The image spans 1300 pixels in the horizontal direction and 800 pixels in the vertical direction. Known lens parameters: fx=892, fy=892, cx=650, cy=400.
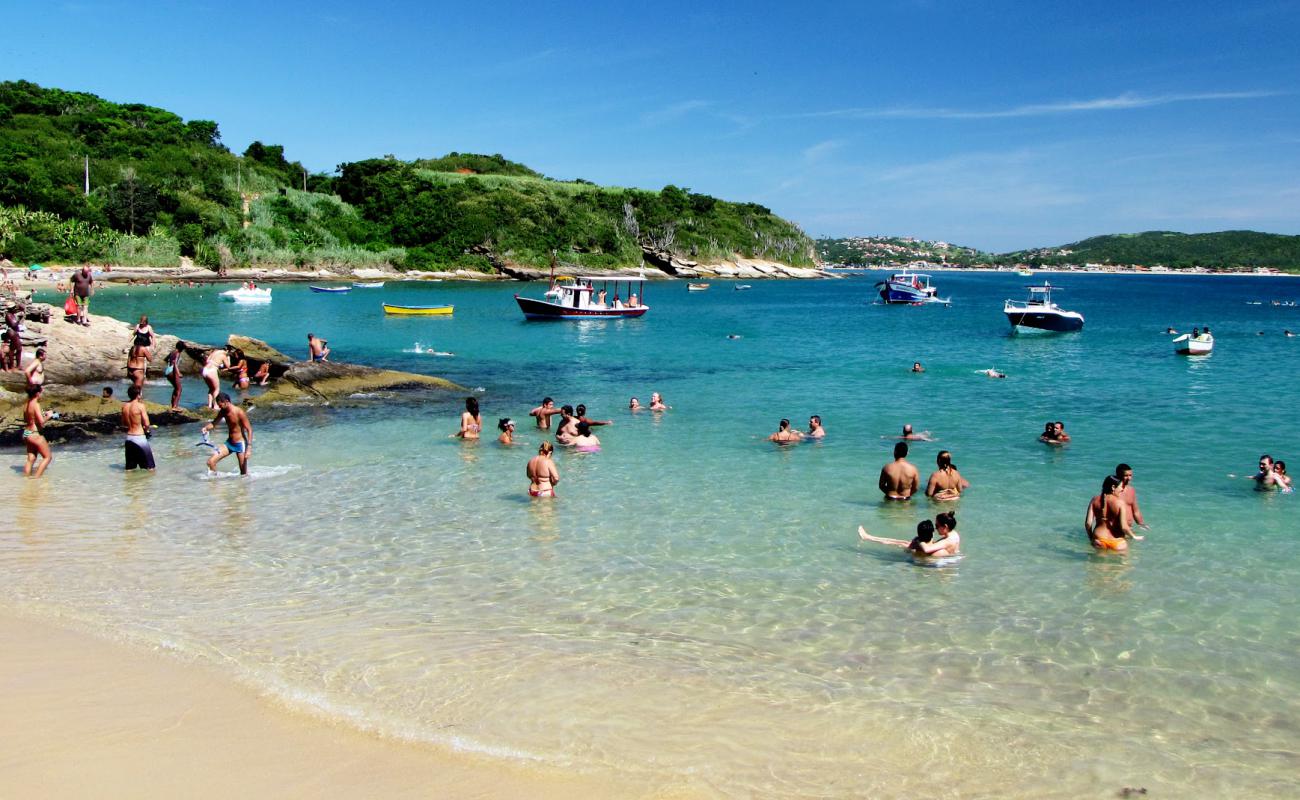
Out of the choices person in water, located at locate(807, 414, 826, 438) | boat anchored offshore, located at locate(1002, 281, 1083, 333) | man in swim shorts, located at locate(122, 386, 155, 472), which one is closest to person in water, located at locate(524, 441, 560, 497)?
man in swim shorts, located at locate(122, 386, 155, 472)

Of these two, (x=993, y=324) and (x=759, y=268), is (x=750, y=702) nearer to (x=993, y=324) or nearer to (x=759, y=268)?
(x=993, y=324)

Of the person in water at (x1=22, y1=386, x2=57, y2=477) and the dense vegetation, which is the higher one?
the dense vegetation

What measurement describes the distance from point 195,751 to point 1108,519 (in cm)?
1073

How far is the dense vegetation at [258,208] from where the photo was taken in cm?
7994

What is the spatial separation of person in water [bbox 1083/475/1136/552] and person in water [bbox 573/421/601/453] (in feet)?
30.3

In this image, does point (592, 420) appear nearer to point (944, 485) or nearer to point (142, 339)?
point (944, 485)

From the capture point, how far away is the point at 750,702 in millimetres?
7324

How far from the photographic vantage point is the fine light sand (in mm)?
5676

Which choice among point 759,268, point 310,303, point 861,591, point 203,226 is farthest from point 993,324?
point 759,268

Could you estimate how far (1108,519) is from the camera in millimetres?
11695

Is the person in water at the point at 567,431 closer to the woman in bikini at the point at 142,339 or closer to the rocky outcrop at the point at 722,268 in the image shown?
the woman in bikini at the point at 142,339

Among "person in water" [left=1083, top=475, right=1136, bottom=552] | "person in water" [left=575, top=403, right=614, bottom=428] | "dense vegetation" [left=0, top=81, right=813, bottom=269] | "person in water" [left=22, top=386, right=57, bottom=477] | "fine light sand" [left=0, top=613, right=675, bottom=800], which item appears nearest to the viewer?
"fine light sand" [left=0, top=613, right=675, bottom=800]

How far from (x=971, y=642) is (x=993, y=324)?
58.9 m

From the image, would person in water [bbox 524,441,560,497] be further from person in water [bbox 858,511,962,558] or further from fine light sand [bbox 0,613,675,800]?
fine light sand [bbox 0,613,675,800]
